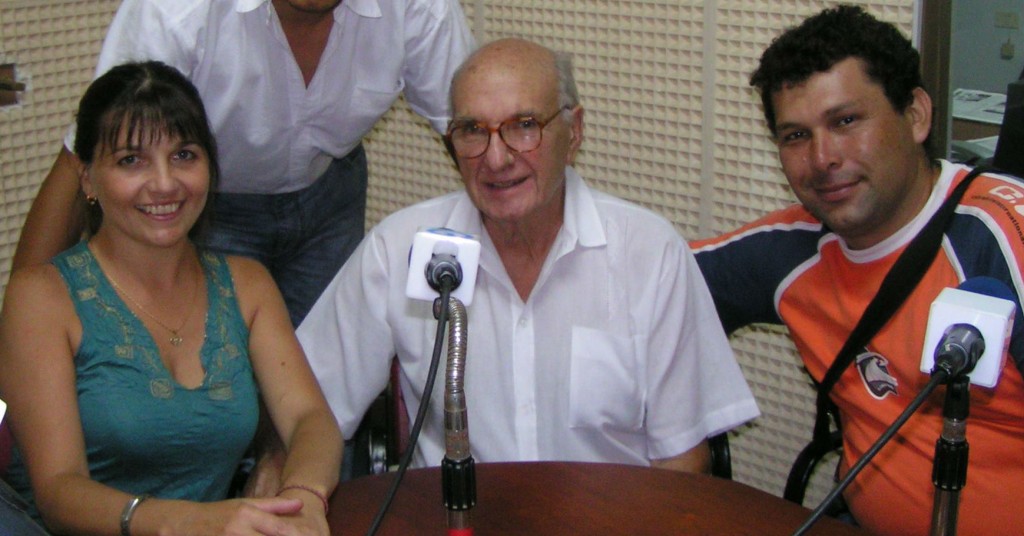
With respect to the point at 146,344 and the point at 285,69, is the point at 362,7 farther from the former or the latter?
the point at 146,344

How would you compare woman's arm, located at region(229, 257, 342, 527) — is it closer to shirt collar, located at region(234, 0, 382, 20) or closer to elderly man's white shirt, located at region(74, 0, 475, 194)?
elderly man's white shirt, located at region(74, 0, 475, 194)

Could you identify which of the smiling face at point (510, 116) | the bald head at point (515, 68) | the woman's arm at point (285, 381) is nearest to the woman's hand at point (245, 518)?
the woman's arm at point (285, 381)

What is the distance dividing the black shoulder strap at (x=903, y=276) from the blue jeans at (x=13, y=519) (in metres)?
1.28

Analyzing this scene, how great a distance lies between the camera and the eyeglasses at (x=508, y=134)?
1939 mm

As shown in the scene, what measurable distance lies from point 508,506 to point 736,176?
1.50m

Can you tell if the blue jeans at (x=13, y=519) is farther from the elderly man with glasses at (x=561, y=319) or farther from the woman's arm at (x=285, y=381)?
the elderly man with glasses at (x=561, y=319)

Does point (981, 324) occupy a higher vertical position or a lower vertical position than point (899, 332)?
higher

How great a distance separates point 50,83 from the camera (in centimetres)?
338

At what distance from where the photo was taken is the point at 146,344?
1.92 metres

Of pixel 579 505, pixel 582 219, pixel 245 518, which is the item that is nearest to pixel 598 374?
pixel 582 219

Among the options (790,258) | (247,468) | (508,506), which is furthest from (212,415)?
(790,258)

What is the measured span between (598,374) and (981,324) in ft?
2.79

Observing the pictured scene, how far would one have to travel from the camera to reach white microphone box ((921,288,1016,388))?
1.24m

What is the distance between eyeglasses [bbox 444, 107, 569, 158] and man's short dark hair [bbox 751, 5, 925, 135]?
40 centimetres
